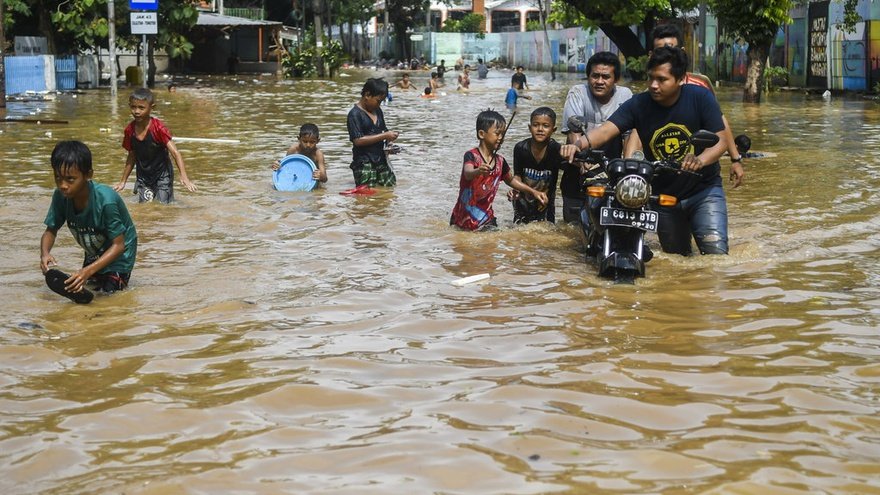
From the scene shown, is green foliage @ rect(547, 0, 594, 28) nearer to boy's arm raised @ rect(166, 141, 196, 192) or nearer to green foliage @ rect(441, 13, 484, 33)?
boy's arm raised @ rect(166, 141, 196, 192)

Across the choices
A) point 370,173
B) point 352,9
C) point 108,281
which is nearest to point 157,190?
point 370,173

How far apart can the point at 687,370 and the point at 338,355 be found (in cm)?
168

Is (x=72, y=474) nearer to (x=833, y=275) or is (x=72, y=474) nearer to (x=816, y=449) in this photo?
(x=816, y=449)

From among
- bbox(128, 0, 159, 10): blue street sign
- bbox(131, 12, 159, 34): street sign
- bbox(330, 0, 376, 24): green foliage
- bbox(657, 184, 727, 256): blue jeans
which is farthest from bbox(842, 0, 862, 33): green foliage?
bbox(330, 0, 376, 24): green foliage

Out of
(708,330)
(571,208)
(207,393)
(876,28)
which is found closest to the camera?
(207,393)

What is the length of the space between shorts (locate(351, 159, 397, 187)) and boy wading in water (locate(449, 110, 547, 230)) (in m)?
3.05

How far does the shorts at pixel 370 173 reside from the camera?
1216 centimetres

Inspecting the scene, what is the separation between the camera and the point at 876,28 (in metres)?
27.4

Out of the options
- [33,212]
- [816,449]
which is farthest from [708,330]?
[33,212]

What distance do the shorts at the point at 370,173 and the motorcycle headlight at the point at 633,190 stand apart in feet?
18.7

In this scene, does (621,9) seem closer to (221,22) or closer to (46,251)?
(221,22)

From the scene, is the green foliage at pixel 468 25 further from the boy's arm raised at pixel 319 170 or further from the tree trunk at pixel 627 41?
the boy's arm raised at pixel 319 170

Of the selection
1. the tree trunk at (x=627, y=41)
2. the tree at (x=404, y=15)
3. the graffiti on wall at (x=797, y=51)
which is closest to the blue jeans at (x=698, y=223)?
the graffiti on wall at (x=797, y=51)

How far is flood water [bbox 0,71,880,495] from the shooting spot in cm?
400
